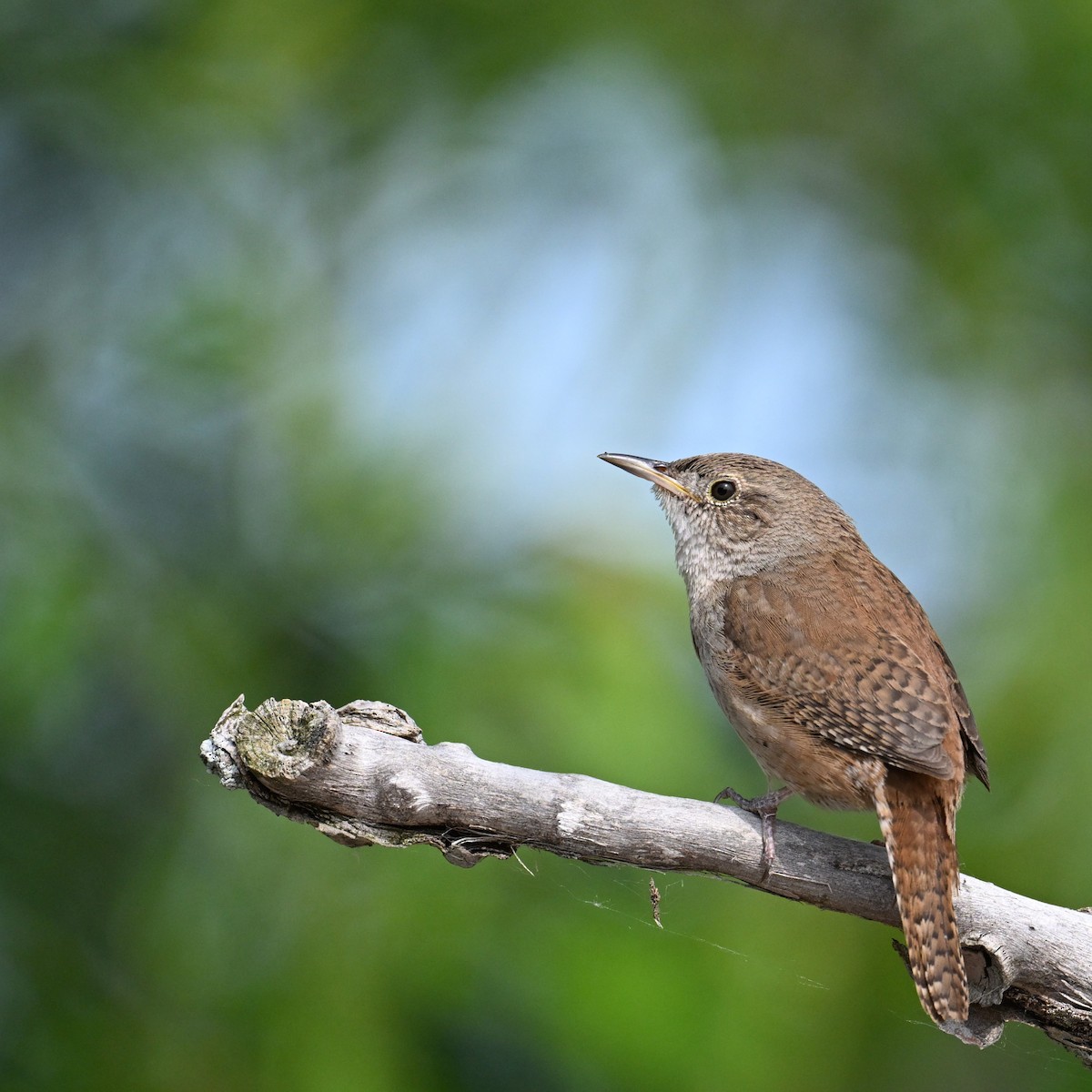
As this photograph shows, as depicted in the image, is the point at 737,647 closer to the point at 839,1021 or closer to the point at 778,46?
the point at 839,1021

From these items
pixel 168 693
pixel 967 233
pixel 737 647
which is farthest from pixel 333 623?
pixel 967 233

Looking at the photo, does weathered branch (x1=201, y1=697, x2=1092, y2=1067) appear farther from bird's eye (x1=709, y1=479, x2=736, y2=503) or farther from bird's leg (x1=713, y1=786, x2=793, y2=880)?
bird's eye (x1=709, y1=479, x2=736, y2=503)

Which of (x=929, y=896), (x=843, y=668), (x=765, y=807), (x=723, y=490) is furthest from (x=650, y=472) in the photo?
(x=929, y=896)

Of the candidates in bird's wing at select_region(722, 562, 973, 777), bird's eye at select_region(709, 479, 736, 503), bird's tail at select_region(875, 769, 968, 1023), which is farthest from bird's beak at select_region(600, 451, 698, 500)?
bird's tail at select_region(875, 769, 968, 1023)

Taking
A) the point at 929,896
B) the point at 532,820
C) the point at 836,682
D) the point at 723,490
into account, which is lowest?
the point at 532,820

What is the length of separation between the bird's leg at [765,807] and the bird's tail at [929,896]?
0.84ft

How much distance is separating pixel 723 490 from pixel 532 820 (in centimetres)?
180

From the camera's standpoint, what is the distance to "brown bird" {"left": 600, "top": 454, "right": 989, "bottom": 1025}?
109 inches

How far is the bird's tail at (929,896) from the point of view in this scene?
2.64 metres

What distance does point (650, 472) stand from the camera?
4.10 metres

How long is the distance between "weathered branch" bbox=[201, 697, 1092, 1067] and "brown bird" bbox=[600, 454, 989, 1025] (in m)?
0.12

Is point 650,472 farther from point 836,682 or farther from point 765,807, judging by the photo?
point 765,807

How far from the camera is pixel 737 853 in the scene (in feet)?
8.59

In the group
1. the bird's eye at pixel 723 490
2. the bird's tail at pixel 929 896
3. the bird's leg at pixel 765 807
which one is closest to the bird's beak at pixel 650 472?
the bird's eye at pixel 723 490
